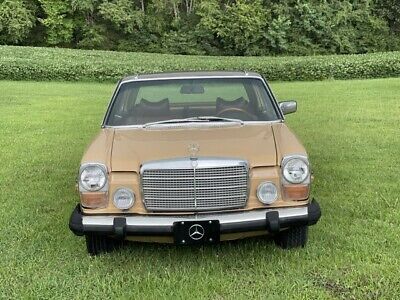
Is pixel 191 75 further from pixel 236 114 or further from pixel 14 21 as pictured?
pixel 14 21

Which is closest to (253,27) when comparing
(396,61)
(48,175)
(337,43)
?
(337,43)

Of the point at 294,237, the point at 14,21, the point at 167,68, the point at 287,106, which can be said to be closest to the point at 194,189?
the point at 294,237

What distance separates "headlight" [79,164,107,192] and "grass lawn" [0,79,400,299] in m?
0.69

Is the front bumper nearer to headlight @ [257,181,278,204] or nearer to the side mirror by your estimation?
headlight @ [257,181,278,204]

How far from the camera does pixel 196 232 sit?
12.9 feet

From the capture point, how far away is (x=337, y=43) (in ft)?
148

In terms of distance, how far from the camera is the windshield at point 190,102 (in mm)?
5125

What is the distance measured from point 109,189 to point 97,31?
43390 mm

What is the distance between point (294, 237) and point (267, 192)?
0.65 m

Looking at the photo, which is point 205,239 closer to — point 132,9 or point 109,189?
point 109,189

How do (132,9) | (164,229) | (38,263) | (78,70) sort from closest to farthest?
1. (164,229)
2. (38,263)
3. (78,70)
4. (132,9)

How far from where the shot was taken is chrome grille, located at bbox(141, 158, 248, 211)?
3979mm

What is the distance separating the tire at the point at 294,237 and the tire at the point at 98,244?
1.44 meters

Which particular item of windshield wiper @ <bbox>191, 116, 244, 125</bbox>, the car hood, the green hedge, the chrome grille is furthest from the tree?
the chrome grille
